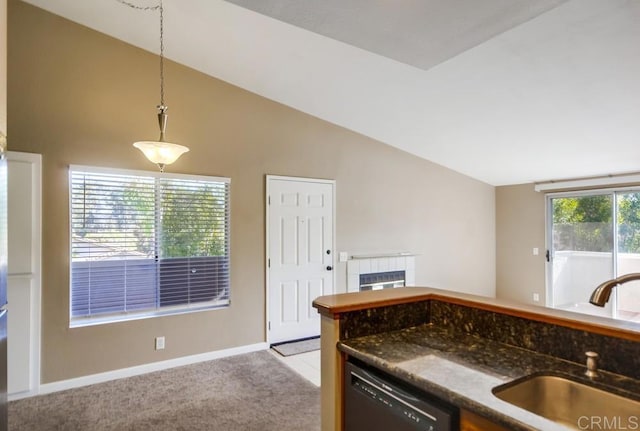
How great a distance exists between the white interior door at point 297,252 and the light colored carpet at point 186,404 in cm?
86

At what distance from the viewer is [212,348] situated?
3893 mm

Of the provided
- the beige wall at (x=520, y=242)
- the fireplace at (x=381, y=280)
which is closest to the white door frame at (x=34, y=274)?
the fireplace at (x=381, y=280)

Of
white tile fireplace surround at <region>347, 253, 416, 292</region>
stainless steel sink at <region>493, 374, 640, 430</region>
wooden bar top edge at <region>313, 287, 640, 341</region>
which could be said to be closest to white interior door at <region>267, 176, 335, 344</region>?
white tile fireplace surround at <region>347, 253, 416, 292</region>

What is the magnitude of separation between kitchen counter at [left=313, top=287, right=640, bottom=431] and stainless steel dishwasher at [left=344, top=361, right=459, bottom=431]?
0.05 meters

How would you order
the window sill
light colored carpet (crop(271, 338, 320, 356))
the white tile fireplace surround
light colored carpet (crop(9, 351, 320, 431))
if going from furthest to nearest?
the white tile fireplace surround < light colored carpet (crop(271, 338, 320, 356)) < the window sill < light colored carpet (crop(9, 351, 320, 431))

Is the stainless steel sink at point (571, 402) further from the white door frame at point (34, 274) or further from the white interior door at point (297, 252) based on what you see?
the white door frame at point (34, 274)

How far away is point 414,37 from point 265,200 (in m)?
2.87

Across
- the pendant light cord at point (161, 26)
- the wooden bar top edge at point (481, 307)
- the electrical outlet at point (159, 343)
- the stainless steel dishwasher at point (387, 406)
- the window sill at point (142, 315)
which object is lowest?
the electrical outlet at point (159, 343)

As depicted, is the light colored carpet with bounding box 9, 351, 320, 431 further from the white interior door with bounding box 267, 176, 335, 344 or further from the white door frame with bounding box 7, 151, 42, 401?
the white interior door with bounding box 267, 176, 335, 344

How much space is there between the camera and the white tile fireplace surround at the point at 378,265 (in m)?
4.86

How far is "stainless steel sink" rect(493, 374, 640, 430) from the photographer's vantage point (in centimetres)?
107

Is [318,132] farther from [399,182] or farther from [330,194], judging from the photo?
[399,182]

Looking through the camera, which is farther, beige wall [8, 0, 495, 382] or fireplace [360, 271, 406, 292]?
fireplace [360, 271, 406, 292]

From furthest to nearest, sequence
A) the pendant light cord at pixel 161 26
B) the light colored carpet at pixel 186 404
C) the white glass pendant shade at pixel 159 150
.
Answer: the pendant light cord at pixel 161 26 → the light colored carpet at pixel 186 404 → the white glass pendant shade at pixel 159 150
